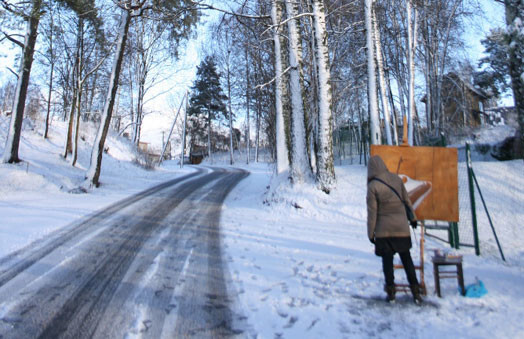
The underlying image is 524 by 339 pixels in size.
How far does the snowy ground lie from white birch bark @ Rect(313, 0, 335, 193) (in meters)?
0.57

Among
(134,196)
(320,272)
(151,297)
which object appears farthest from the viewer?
(134,196)

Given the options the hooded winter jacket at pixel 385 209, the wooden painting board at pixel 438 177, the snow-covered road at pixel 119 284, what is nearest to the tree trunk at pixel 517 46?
the wooden painting board at pixel 438 177

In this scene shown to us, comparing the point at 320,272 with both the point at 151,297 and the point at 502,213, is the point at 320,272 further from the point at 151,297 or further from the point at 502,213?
the point at 502,213

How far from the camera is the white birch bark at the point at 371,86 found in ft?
36.4

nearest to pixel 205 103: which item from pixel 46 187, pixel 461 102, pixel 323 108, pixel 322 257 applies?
pixel 461 102

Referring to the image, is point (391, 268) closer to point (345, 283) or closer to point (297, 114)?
point (345, 283)

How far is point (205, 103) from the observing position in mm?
44031

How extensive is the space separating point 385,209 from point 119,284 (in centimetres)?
361

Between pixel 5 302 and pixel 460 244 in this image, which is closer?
pixel 5 302

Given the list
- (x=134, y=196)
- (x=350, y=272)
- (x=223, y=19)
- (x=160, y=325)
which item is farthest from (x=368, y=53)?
(x=160, y=325)

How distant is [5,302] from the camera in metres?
3.71

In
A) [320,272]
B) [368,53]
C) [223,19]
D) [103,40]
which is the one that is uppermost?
[103,40]

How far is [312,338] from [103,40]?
740 inches

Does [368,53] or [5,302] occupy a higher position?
[368,53]
